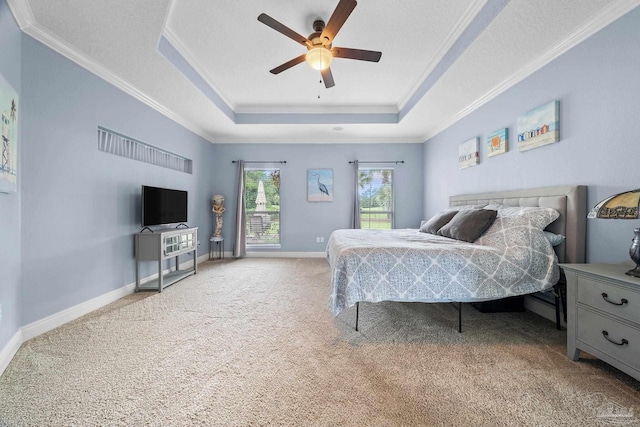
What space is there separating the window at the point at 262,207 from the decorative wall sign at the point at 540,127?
412 centimetres

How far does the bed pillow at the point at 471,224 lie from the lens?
241 cm

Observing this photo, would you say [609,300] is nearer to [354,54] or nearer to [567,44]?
[567,44]

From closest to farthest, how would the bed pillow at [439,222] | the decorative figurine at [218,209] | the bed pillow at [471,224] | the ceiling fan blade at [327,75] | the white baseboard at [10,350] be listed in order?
the white baseboard at [10,350]
the bed pillow at [471,224]
the ceiling fan blade at [327,75]
the bed pillow at [439,222]
the decorative figurine at [218,209]

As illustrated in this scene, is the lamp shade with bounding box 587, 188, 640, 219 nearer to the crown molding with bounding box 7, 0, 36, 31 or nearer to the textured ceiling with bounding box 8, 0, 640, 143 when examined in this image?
the textured ceiling with bounding box 8, 0, 640, 143

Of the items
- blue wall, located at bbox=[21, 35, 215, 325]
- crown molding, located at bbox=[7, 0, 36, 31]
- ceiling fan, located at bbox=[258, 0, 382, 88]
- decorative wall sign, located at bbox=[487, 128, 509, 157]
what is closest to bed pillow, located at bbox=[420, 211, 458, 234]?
decorative wall sign, located at bbox=[487, 128, 509, 157]

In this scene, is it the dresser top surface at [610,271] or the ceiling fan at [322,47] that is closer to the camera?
the dresser top surface at [610,271]

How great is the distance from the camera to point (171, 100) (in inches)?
136

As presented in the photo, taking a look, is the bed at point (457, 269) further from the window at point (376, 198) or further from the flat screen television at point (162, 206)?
the window at point (376, 198)

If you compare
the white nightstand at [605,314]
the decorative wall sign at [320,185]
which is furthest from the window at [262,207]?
the white nightstand at [605,314]

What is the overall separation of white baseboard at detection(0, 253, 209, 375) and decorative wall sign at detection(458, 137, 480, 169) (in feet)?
15.8

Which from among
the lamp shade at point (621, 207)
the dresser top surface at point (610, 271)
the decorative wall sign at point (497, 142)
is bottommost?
the dresser top surface at point (610, 271)

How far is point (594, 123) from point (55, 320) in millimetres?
4852

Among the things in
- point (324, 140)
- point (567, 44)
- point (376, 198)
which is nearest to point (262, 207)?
point (324, 140)

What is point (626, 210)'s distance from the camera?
4.36 feet
